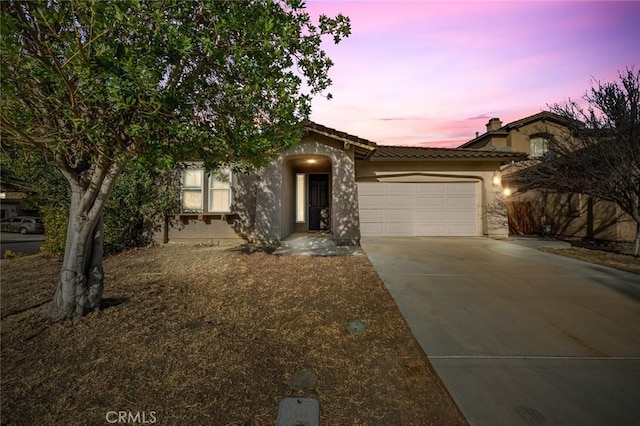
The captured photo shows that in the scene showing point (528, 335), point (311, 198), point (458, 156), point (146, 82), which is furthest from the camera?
point (311, 198)

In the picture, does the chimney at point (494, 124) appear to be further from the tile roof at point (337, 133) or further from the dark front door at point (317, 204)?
the tile roof at point (337, 133)

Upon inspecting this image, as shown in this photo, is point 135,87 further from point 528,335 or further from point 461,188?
point 461,188

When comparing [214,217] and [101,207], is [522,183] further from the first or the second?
[101,207]

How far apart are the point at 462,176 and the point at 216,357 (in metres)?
11.7

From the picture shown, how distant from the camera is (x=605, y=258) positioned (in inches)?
313

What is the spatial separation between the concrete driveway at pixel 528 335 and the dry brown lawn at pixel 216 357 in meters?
0.36

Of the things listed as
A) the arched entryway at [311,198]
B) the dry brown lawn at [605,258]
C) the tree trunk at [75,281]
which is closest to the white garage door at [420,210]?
the arched entryway at [311,198]

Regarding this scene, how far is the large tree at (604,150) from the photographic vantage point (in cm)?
787

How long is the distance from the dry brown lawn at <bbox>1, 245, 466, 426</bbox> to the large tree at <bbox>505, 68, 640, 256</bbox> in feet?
26.9

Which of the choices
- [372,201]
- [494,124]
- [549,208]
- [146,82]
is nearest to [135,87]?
[146,82]

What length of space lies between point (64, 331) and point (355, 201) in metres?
7.47

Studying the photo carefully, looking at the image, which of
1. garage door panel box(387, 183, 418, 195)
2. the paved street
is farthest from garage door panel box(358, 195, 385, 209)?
the paved street

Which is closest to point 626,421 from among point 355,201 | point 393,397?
point 393,397

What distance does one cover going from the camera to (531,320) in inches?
157
